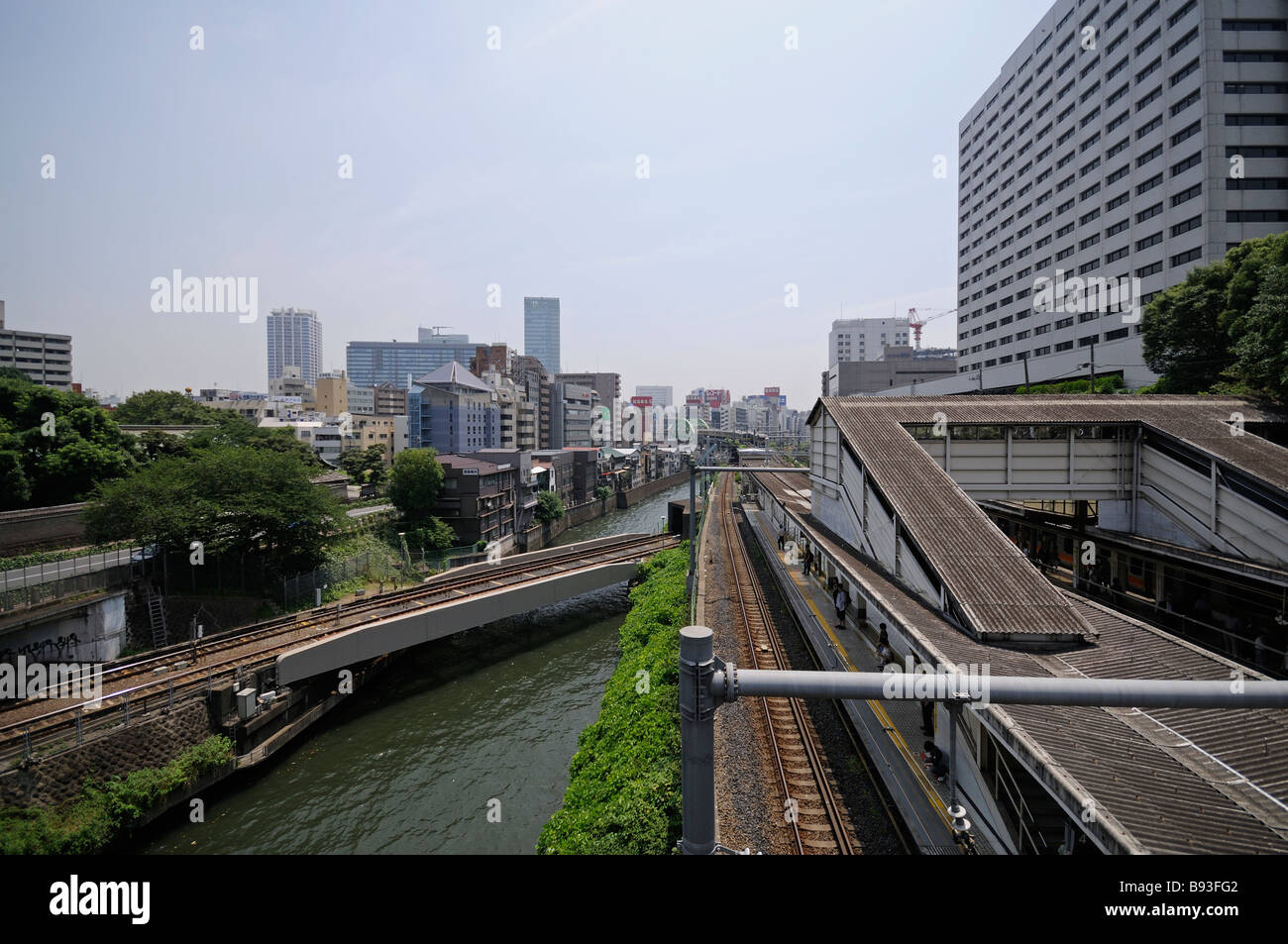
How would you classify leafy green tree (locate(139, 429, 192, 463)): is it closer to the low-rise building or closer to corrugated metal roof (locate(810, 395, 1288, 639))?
the low-rise building

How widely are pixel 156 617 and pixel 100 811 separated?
10903 mm

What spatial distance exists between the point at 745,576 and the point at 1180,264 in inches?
1317

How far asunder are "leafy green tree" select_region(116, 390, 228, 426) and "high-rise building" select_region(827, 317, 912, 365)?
130699mm

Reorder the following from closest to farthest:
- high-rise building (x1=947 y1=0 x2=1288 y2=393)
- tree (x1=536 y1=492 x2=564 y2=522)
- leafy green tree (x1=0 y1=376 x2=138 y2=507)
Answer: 1. leafy green tree (x1=0 y1=376 x2=138 y2=507)
2. high-rise building (x1=947 y1=0 x2=1288 y2=393)
3. tree (x1=536 y1=492 x2=564 y2=522)

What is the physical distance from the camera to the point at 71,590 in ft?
62.2

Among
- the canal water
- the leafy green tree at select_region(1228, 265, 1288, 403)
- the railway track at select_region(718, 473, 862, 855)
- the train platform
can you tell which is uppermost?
the leafy green tree at select_region(1228, 265, 1288, 403)

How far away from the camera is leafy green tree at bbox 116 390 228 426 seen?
59594 millimetres

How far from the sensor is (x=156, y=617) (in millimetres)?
21641

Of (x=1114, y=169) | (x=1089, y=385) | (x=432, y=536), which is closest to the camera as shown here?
(x=1089, y=385)

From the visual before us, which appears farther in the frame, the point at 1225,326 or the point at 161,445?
the point at 161,445

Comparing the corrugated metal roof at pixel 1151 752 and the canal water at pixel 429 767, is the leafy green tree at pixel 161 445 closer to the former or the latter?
the canal water at pixel 429 767

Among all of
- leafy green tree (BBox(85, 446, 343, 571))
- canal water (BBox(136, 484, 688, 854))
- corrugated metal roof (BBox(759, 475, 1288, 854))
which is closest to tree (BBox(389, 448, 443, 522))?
leafy green tree (BBox(85, 446, 343, 571))

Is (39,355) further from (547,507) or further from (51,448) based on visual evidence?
(547,507)

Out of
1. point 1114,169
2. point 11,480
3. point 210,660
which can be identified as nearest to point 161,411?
point 11,480
